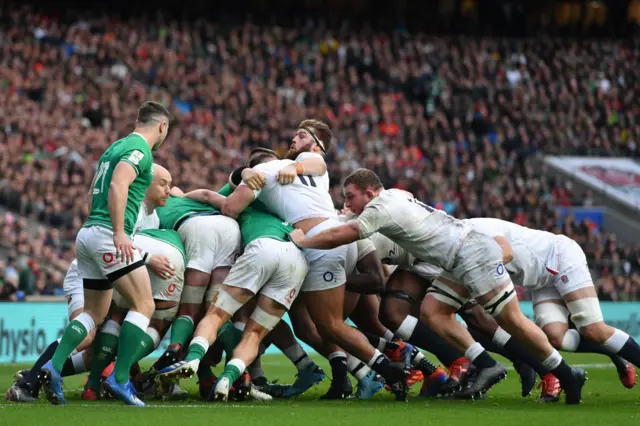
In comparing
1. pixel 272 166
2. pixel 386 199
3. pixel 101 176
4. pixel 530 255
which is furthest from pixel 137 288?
pixel 530 255

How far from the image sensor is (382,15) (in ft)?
125

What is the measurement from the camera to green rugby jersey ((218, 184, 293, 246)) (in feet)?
30.6

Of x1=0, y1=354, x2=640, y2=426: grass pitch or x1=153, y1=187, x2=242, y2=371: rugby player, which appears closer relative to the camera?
x1=0, y1=354, x2=640, y2=426: grass pitch

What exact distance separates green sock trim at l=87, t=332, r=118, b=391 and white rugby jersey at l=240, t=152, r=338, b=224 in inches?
69.0

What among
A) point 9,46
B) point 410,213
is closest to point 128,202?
point 410,213

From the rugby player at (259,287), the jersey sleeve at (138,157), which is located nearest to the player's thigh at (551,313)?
the rugby player at (259,287)

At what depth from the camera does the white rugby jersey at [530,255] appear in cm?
1005

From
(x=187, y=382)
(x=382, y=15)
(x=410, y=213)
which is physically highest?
(x=382, y=15)

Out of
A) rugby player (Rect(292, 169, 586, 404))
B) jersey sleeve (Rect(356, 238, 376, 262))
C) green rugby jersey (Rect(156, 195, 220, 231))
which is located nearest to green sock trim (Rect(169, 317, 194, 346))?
green rugby jersey (Rect(156, 195, 220, 231))

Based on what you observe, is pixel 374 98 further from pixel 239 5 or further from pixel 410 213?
pixel 410 213

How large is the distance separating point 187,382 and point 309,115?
56.7ft

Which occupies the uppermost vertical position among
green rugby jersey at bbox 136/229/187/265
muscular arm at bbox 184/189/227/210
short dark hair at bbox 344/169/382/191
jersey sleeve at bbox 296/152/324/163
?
jersey sleeve at bbox 296/152/324/163

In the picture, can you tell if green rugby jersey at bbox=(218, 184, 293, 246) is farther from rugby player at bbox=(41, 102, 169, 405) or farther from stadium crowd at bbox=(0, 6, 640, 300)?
stadium crowd at bbox=(0, 6, 640, 300)

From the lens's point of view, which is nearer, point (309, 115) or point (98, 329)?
point (98, 329)
